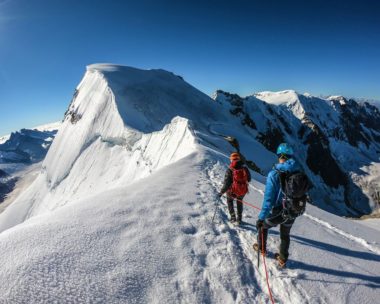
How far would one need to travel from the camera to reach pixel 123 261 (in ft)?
20.6

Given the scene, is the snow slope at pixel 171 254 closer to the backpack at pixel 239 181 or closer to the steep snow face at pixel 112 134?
the backpack at pixel 239 181

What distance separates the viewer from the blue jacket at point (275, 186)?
6.26 metres

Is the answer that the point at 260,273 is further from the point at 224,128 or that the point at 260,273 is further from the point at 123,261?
the point at 224,128

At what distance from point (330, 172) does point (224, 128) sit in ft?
→ 381

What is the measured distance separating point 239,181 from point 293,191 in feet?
9.93

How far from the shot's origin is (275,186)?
21.3ft

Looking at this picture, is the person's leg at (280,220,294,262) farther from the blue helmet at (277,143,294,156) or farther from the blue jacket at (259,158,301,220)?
the blue helmet at (277,143,294,156)

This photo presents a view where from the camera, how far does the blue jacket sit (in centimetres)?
626

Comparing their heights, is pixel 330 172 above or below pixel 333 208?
above

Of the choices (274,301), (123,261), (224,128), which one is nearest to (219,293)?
(274,301)

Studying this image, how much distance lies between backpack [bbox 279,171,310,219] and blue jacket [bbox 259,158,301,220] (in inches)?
4.8

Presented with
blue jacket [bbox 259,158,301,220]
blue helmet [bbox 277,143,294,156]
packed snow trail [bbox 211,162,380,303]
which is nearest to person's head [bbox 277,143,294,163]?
blue helmet [bbox 277,143,294,156]

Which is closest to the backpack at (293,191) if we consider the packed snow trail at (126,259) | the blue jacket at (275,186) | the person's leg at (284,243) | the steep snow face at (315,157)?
the blue jacket at (275,186)

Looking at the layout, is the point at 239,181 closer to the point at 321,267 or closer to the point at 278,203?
the point at 278,203
